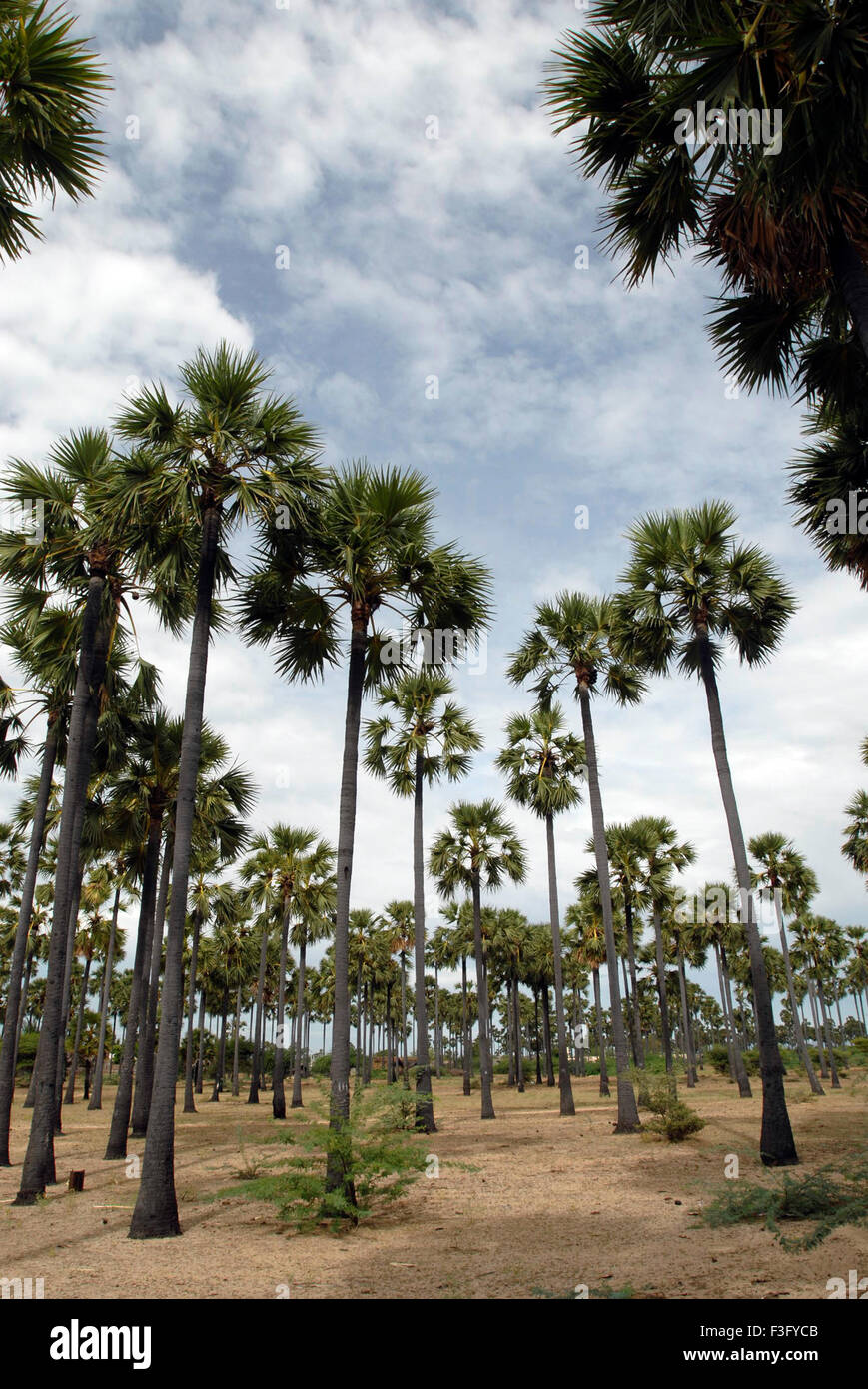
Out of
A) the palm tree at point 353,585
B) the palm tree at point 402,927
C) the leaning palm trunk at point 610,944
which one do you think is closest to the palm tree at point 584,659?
the leaning palm trunk at point 610,944

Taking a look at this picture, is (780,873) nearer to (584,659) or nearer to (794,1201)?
(584,659)

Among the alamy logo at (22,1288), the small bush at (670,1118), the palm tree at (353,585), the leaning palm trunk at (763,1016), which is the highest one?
the palm tree at (353,585)

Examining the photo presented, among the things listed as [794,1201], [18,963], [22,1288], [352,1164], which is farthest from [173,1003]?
[794,1201]

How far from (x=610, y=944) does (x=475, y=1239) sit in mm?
12848

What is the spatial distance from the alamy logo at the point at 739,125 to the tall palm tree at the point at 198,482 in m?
7.37

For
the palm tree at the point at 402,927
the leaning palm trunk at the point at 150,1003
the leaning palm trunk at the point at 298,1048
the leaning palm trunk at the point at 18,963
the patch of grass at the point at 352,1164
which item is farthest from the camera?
the palm tree at the point at 402,927

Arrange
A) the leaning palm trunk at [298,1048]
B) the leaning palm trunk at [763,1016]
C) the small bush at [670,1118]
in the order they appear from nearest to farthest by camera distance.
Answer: the leaning palm trunk at [763,1016], the small bush at [670,1118], the leaning palm trunk at [298,1048]

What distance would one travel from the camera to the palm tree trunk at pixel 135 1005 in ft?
66.0

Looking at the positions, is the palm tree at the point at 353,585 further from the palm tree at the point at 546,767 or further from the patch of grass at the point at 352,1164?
the palm tree at the point at 546,767

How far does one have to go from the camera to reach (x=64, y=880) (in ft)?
46.4

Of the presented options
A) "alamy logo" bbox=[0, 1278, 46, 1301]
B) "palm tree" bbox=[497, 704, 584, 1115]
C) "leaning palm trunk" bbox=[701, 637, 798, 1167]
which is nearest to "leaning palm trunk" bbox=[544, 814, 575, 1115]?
"palm tree" bbox=[497, 704, 584, 1115]

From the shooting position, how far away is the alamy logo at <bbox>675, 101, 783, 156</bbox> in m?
7.18
